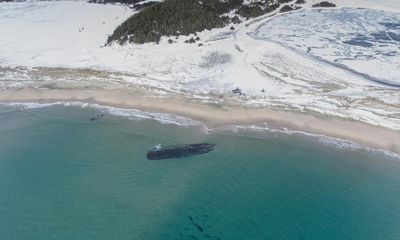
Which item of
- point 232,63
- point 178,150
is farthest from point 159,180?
point 232,63

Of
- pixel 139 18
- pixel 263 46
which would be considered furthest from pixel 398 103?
pixel 139 18

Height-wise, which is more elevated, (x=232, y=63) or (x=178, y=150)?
(x=232, y=63)

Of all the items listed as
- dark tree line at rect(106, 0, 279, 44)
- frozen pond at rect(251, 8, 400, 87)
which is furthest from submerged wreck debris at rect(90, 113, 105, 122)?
frozen pond at rect(251, 8, 400, 87)

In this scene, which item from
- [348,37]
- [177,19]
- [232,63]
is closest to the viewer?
Answer: [232,63]

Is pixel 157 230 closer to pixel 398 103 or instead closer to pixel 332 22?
pixel 398 103

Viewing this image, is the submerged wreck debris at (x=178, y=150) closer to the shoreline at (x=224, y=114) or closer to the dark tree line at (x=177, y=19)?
the shoreline at (x=224, y=114)

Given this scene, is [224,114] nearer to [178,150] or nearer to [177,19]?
[178,150]
